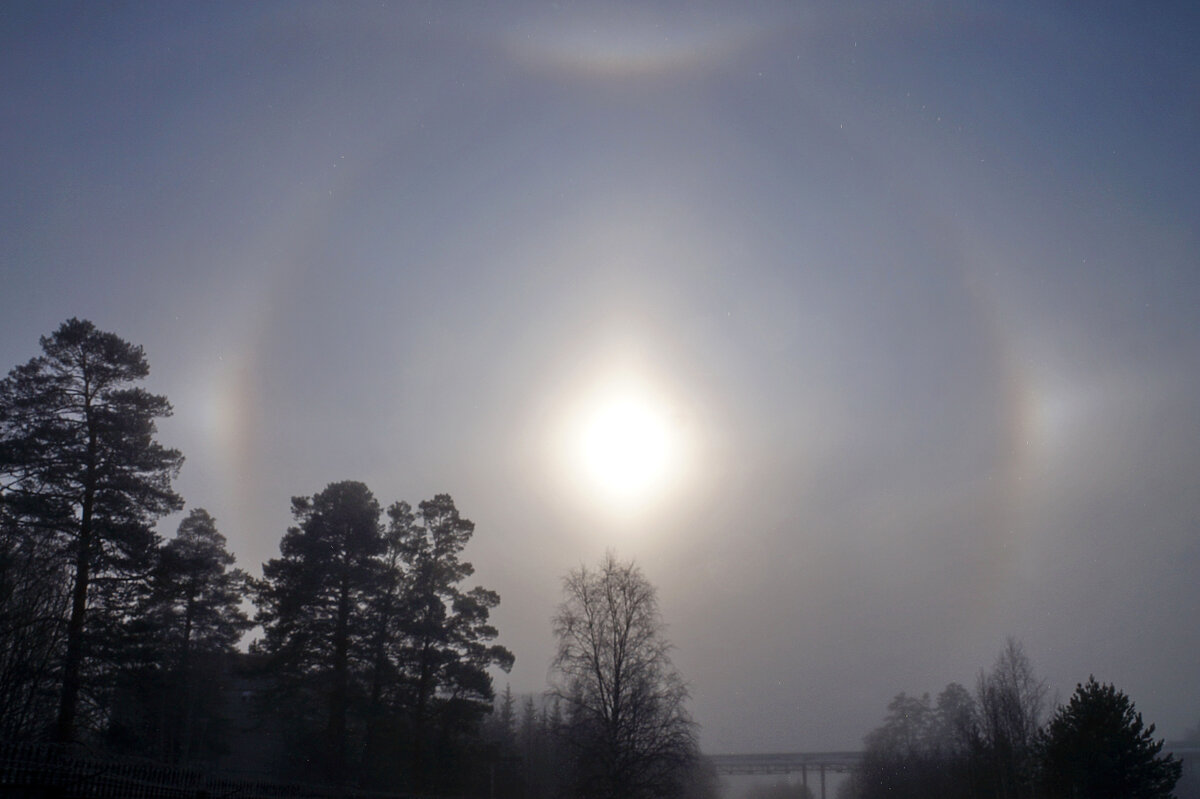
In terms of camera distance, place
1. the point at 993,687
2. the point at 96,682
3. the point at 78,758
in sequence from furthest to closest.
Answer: the point at 993,687 → the point at 96,682 → the point at 78,758

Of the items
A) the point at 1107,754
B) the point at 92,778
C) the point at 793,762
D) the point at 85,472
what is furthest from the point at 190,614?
the point at 793,762

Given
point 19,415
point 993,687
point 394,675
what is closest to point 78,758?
point 19,415

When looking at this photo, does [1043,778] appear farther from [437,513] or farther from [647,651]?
[437,513]

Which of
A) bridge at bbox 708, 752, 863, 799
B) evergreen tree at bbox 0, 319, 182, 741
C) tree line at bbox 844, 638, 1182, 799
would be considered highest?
evergreen tree at bbox 0, 319, 182, 741

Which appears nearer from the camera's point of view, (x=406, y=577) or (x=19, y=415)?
(x=19, y=415)

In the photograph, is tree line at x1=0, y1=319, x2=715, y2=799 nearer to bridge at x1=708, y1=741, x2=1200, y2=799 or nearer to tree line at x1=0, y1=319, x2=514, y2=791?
tree line at x1=0, y1=319, x2=514, y2=791

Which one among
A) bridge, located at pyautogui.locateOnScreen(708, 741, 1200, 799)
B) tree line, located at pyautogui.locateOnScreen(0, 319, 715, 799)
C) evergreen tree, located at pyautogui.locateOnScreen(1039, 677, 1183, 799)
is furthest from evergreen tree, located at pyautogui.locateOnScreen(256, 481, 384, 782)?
bridge, located at pyautogui.locateOnScreen(708, 741, 1200, 799)

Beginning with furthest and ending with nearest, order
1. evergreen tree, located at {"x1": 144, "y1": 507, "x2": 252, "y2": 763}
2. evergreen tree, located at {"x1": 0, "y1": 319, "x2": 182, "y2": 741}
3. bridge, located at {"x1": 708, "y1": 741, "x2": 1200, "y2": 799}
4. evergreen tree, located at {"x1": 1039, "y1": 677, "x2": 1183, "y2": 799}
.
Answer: bridge, located at {"x1": 708, "y1": 741, "x2": 1200, "y2": 799} < evergreen tree, located at {"x1": 144, "y1": 507, "x2": 252, "y2": 763} < evergreen tree, located at {"x1": 1039, "y1": 677, "x2": 1183, "y2": 799} < evergreen tree, located at {"x1": 0, "y1": 319, "x2": 182, "y2": 741}
